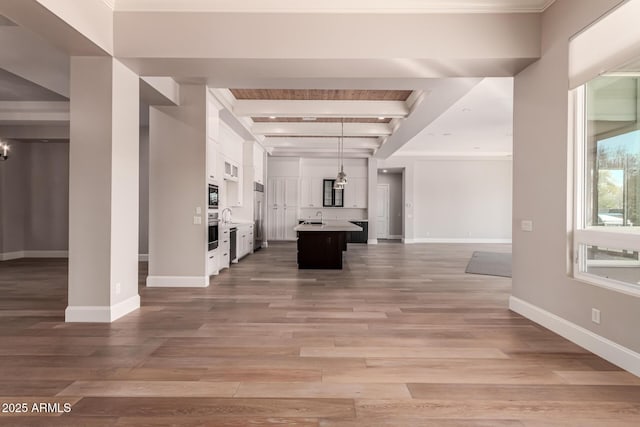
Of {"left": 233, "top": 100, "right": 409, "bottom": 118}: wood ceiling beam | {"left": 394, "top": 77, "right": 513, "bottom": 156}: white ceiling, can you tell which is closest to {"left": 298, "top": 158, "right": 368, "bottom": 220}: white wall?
{"left": 394, "top": 77, "right": 513, "bottom": 156}: white ceiling

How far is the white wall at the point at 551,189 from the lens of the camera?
9.53 feet

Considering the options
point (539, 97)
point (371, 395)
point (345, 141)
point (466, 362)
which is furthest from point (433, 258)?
point (371, 395)

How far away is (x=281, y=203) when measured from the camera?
12008mm

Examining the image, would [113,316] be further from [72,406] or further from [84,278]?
[72,406]

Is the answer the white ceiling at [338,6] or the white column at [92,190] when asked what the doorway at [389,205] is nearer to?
the white ceiling at [338,6]

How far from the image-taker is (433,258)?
849cm

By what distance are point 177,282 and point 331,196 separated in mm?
7754

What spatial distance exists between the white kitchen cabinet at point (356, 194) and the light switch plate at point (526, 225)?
8.45 metres

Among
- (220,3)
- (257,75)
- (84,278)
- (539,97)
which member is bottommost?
(84,278)

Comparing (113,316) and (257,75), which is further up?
(257,75)

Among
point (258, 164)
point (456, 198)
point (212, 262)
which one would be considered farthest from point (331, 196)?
point (212, 262)

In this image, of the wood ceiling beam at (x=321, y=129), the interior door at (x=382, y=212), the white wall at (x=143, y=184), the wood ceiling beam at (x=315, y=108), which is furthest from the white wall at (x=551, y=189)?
the interior door at (x=382, y=212)

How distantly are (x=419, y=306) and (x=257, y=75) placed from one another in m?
3.28

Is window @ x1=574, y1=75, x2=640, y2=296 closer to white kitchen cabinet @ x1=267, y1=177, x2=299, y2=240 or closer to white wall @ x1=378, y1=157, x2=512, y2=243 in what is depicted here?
white wall @ x1=378, y1=157, x2=512, y2=243
